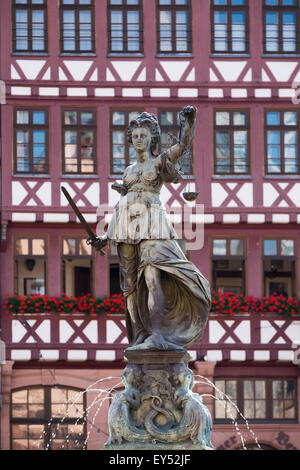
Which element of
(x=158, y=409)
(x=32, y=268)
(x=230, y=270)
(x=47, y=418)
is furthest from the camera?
(x=230, y=270)

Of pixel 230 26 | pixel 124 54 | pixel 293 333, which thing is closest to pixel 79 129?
pixel 124 54

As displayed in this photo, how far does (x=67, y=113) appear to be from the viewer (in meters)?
29.6

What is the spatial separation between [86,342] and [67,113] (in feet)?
15.5

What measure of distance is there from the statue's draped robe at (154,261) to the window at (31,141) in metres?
17.1

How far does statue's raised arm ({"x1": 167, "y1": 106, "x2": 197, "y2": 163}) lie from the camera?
12000 millimetres

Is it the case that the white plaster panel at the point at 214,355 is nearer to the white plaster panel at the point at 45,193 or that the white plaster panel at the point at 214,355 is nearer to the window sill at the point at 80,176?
the window sill at the point at 80,176

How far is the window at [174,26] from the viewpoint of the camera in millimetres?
29828

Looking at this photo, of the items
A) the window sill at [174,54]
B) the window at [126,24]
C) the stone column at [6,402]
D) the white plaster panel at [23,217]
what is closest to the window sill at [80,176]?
the white plaster panel at [23,217]

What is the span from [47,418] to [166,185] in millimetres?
5322

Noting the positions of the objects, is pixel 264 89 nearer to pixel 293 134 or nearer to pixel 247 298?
pixel 293 134

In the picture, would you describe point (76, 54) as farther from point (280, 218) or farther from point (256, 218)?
point (280, 218)

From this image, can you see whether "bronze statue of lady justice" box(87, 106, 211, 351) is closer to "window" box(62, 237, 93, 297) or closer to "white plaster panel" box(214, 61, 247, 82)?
"window" box(62, 237, 93, 297)

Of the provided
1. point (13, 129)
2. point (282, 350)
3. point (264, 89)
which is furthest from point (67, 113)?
point (282, 350)

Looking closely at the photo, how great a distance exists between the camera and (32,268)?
96.5 feet
